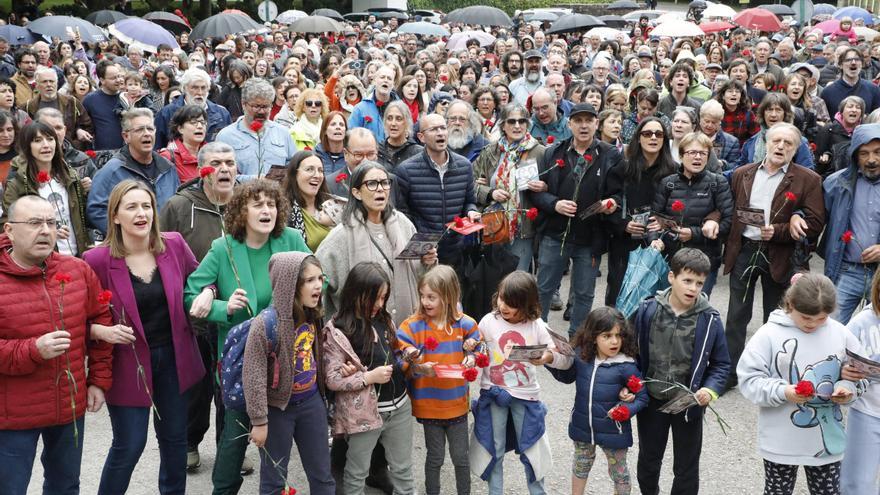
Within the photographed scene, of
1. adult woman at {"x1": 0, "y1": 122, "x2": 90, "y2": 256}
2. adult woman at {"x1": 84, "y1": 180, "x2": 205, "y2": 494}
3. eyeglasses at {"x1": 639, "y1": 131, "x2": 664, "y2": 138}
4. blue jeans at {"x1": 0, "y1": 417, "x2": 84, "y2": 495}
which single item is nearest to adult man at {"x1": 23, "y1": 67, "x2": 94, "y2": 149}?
adult woman at {"x1": 0, "y1": 122, "x2": 90, "y2": 256}

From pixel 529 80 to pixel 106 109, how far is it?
17.9 ft

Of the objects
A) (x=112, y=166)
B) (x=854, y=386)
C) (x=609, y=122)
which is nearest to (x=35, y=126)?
(x=112, y=166)

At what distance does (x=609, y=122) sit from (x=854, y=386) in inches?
163

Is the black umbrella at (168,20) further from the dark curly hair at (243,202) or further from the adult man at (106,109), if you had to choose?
the dark curly hair at (243,202)

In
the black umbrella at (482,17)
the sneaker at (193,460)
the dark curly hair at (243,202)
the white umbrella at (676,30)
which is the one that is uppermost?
the black umbrella at (482,17)

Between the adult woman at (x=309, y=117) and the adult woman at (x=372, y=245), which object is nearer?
the adult woman at (x=372, y=245)

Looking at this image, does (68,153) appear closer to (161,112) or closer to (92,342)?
(161,112)

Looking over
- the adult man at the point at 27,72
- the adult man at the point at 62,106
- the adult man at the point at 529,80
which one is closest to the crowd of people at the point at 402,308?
the adult man at the point at 62,106

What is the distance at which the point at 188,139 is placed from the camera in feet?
22.0

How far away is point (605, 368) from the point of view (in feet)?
15.9

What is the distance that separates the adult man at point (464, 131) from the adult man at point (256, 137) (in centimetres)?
144

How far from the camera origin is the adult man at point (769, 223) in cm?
656

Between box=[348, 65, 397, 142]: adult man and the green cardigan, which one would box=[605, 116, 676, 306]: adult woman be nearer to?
box=[348, 65, 397, 142]: adult man

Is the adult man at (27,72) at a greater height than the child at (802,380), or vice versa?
the adult man at (27,72)
